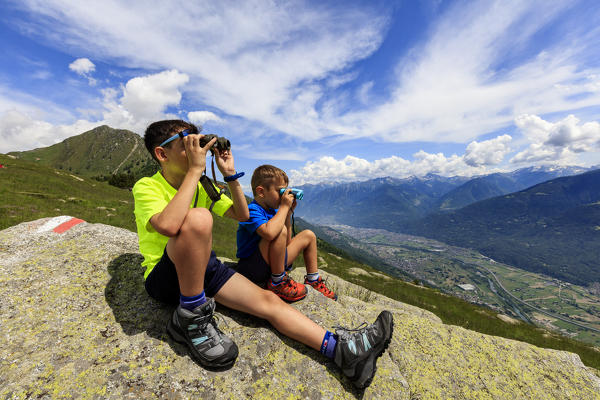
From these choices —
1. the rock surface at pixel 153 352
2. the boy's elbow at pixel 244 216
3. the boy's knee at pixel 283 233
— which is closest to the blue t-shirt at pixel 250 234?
the boy's elbow at pixel 244 216

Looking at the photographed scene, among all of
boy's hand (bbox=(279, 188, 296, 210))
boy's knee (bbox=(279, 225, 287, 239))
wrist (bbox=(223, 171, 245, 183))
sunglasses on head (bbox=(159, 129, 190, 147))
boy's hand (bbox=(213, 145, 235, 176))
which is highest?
sunglasses on head (bbox=(159, 129, 190, 147))

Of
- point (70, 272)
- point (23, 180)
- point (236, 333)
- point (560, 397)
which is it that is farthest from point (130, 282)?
point (23, 180)

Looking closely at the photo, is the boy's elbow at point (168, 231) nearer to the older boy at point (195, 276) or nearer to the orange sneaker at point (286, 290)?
the older boy at point (195, 276)

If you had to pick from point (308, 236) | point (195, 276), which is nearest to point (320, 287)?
point (308, 236)

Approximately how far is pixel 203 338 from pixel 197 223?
1590 mm

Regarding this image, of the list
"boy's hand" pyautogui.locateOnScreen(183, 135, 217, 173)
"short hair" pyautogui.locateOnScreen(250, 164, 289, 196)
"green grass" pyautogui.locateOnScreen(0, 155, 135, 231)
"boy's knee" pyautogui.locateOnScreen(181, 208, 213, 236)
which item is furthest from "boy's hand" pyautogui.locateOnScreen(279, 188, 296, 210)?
"green grass" pyautogui.locateOnScreen(0, 155, 135, 231)

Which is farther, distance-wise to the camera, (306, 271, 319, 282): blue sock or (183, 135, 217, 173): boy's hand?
(306, 271, 319, 282): blue sock

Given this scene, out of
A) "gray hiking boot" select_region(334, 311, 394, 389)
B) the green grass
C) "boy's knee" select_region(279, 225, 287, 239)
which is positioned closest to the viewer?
"gray hiking boot" select_region(334, 311, 394, 389)

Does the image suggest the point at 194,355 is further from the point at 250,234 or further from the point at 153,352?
the point at 250,234

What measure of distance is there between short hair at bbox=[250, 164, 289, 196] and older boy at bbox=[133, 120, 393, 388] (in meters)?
0.92

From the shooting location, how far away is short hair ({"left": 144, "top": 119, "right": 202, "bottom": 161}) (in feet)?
11.9

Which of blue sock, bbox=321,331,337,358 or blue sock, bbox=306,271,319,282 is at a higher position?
blue sock, bbox=306,271,319,282

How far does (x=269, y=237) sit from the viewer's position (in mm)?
4363

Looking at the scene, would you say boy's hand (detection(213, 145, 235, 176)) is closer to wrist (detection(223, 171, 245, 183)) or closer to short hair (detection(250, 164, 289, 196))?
wrist (detection(223, 171, 245, 183))
